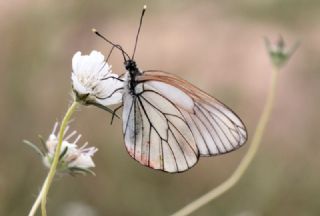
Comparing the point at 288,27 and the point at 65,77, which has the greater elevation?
the point at 288,27

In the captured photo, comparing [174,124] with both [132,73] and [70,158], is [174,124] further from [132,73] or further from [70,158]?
[70,158]

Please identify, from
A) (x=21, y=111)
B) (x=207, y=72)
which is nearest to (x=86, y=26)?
(x=207, y=72)

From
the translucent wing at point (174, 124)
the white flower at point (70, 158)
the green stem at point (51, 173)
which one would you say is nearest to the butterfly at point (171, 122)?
the translucent wing at point (174, 124)

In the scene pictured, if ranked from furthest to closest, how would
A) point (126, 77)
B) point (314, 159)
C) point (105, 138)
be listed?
point (314, 159)
point (105, 138)
point (126, 77)

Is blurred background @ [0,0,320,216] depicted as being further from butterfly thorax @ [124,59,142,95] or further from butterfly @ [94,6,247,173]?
butterfly thorax @ [124,59,142,95]

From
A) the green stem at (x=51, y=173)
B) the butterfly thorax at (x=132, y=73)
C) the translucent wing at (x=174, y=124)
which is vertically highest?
the butterfly thorax at (x=132, y=73)

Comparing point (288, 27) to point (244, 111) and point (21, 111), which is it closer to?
point (244, 111)

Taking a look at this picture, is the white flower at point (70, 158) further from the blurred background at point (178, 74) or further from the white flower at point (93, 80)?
the blurred background at point (178, 74)
